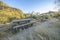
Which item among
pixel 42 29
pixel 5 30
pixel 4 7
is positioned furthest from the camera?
pixel 4 7

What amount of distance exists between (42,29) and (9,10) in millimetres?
7738

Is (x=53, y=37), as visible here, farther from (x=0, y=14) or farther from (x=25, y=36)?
(x=0, y=14)

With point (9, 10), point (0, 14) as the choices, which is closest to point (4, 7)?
point (9, 10)

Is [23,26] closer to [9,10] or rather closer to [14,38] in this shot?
[14,38]

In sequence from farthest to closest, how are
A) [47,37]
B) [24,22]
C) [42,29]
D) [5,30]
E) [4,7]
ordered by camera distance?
[4,7]
[24,22]
[5,30]
[42,29]
[47,37]

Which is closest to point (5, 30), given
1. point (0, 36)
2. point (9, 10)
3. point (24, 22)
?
point (0, 36)

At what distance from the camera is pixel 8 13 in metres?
13.1

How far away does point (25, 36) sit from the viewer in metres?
6.64

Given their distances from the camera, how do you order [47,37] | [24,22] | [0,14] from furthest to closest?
[0,14] < [24,22] < [47,37]

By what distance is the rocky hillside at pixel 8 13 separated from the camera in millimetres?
11997

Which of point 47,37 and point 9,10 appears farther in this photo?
point 9,10

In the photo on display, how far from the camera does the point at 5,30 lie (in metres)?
8.42

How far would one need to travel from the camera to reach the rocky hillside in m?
12.0

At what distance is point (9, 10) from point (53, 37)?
8.31 m
